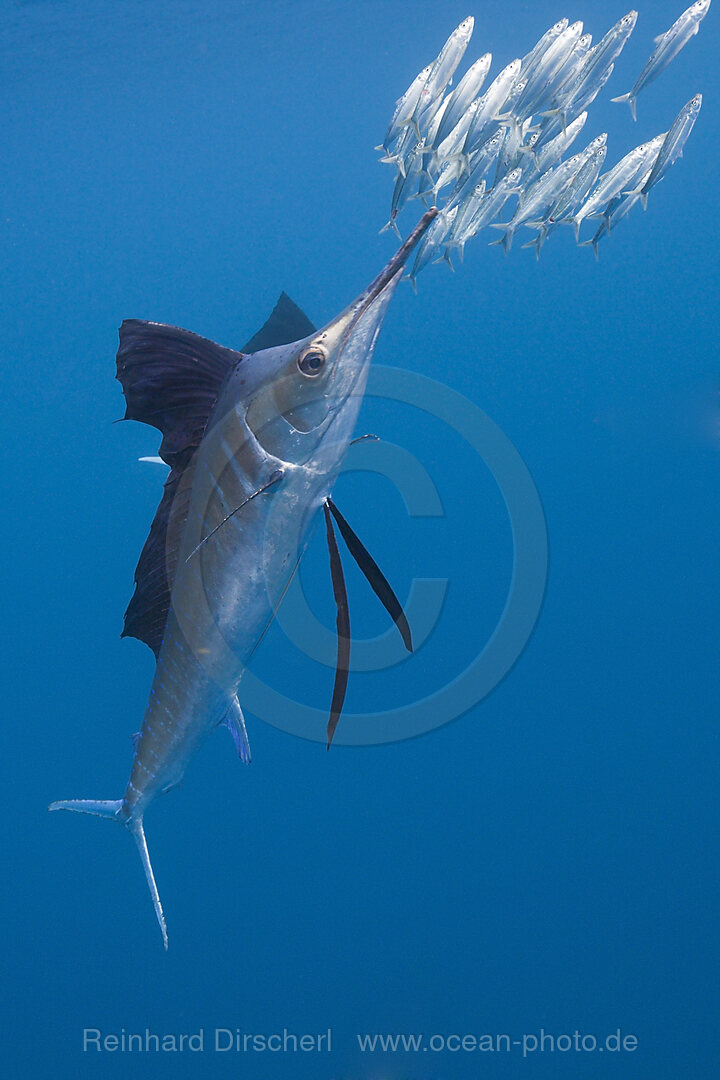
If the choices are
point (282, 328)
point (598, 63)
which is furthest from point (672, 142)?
point (282, 328)

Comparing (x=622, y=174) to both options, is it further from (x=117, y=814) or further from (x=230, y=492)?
(x=117, y=814)

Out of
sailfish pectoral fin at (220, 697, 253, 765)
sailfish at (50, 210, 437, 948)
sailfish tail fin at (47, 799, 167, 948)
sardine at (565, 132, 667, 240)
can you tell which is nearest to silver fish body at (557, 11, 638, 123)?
sardine at (565, 132, 667, 240)

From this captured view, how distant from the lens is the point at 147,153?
1266cm

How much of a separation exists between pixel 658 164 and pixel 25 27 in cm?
816

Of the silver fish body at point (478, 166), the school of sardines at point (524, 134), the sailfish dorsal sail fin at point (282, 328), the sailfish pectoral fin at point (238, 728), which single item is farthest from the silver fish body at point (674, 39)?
the sailfish pectoral fin at point (238, 728)

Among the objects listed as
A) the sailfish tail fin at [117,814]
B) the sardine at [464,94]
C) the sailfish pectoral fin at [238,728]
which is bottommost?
the sailfish tail fin at [117,814]

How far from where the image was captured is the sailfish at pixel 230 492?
54.5 inches

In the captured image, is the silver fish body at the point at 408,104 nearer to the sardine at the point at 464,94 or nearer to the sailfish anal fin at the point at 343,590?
the sardine at the point at 464,94

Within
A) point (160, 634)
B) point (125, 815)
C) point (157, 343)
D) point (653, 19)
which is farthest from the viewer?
point (653, 19)

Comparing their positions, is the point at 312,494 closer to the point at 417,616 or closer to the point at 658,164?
the point at 658,164

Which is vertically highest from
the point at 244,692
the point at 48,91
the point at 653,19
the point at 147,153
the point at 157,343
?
the point at 147,153

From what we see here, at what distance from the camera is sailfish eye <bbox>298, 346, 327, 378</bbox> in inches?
52.5

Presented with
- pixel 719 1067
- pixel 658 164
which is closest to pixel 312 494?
pixel 658 164

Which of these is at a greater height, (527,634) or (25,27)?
(25,27)
